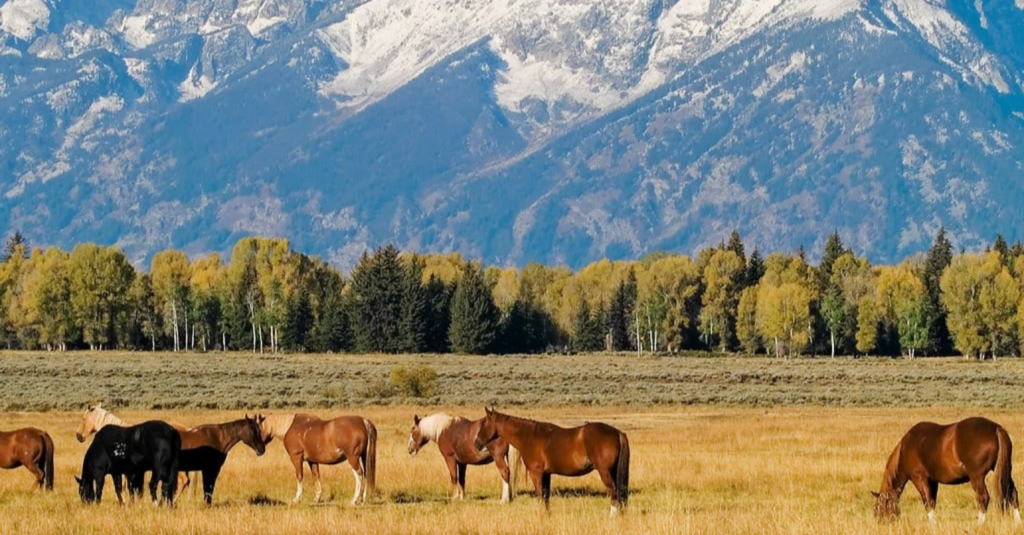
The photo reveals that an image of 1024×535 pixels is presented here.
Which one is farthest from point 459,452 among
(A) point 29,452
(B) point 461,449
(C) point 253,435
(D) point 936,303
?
(D) point 936,303

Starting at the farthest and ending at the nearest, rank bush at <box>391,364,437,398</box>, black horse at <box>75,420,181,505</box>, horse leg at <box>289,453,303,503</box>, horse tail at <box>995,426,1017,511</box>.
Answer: bush at <box>391,364,437,398</box> → horse leg at <box>289,453,303,503</box> → black horse at <box>75,420,181,505</box> → horse tail at <box>995,426,1017,511</box>

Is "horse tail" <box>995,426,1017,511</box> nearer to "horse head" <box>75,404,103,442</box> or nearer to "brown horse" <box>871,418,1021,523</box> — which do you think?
"brown horse" <box>871,418,1021,523</box>

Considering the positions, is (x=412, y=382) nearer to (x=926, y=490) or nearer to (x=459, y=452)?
(x=459, y=452)

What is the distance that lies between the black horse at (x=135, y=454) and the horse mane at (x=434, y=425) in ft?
18.8

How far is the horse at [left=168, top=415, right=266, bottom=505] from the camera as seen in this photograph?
24297mm

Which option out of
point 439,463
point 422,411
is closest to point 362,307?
point 422,411

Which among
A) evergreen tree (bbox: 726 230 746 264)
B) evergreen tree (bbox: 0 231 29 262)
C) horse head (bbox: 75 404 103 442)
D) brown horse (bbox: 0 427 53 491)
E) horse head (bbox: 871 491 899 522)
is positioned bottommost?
horse head (bbox: 871 491 899 522)

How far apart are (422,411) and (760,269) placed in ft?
331

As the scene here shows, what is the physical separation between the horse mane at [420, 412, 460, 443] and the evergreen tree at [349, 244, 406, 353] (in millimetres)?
96416

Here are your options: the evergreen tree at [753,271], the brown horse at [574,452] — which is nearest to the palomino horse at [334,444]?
the brown horse at [574,452]

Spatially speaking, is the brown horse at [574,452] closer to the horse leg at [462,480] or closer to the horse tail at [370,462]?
the horse leg at [462,480]

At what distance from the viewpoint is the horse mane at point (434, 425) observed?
27.5 metres

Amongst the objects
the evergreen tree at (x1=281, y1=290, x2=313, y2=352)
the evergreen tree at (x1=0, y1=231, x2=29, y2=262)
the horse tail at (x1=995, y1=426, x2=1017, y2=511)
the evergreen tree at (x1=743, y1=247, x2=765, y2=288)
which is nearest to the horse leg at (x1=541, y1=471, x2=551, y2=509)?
the horse tail at (x1=995, y1=426, x2=1017, y2=511)

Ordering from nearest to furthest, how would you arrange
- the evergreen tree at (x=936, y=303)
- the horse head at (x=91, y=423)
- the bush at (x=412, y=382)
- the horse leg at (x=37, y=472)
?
the horse leg at (x=37, y=472), the horse head at (x=91, y=423), the bush at (x=412, y=382), the evergreen tree at (x=936, y=303)
